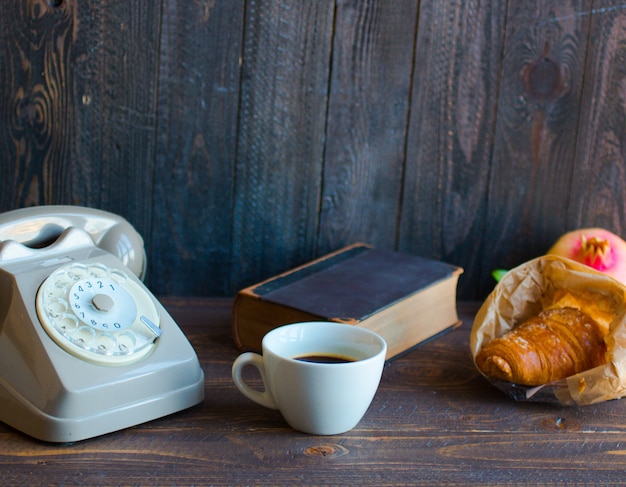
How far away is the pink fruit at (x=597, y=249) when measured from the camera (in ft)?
3.69

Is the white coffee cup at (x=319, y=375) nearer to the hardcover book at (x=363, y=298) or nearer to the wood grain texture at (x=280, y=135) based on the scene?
the hardcover book at (x=363, y=298)

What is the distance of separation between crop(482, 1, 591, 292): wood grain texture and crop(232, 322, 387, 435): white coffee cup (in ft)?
1.61

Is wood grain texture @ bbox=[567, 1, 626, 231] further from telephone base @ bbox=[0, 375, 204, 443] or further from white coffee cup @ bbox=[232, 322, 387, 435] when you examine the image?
telephone base @ bbox=[0, 375, 204, 443]

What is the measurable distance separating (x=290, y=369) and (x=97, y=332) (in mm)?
195

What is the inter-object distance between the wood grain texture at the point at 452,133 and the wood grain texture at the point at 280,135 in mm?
142

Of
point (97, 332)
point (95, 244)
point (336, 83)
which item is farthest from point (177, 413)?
point (336, 83)

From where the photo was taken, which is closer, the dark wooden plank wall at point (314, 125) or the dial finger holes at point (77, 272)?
the dial finger holes at point (77, 272)

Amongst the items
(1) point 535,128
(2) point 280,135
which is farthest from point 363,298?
(1) point 535,128

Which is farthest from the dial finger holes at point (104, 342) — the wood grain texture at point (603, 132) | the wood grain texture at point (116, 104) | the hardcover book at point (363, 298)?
the wood grain texture at point (603, 132)

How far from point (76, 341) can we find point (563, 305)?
57 cm

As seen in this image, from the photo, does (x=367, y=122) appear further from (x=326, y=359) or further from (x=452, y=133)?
(x=326, y=359)

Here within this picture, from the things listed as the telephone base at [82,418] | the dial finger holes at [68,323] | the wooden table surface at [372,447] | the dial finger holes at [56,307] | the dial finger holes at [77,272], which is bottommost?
the wooden table surface at [372,447]

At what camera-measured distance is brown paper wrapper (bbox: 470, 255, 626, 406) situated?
86 cm

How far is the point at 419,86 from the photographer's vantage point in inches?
46.3
